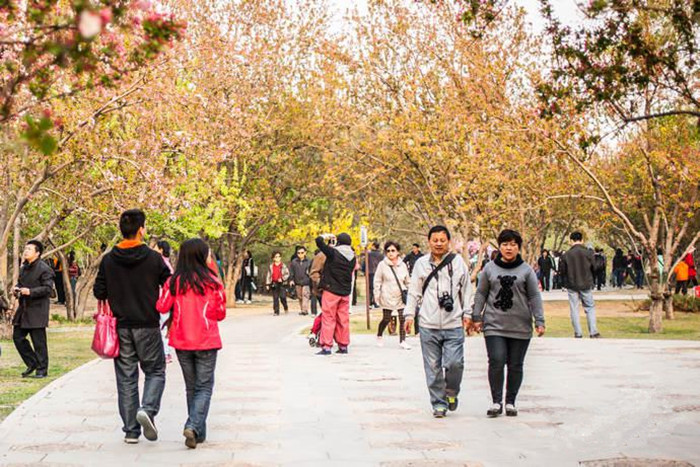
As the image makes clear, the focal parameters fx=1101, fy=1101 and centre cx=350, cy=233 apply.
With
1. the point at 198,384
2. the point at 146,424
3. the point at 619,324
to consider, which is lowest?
the point at 619,324

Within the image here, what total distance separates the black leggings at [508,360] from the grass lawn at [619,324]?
11.6m

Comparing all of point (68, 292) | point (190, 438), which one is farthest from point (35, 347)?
point (68, 292)

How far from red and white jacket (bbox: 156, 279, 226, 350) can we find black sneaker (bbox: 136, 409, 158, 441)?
0.55 metres

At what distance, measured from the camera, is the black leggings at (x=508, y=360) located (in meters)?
9.71

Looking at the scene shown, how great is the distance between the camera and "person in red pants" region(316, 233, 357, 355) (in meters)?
16.1

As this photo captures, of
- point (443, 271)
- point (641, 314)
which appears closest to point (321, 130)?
point (641, 314)

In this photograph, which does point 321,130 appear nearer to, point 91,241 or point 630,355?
point 91,241

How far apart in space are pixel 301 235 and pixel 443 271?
31875 millimetres

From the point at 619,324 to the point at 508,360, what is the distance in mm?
16426

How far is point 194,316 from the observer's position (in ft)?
27.5

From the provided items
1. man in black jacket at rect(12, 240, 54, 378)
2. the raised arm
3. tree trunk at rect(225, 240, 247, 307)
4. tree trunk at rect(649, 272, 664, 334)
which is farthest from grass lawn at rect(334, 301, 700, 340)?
man in black jacket at rect(12, 240, 54, 378)

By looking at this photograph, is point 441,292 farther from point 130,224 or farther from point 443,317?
point 130,224

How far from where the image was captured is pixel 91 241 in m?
30.0

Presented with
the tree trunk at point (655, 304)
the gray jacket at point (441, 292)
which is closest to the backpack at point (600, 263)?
the tree trunk at point (655, 304)
